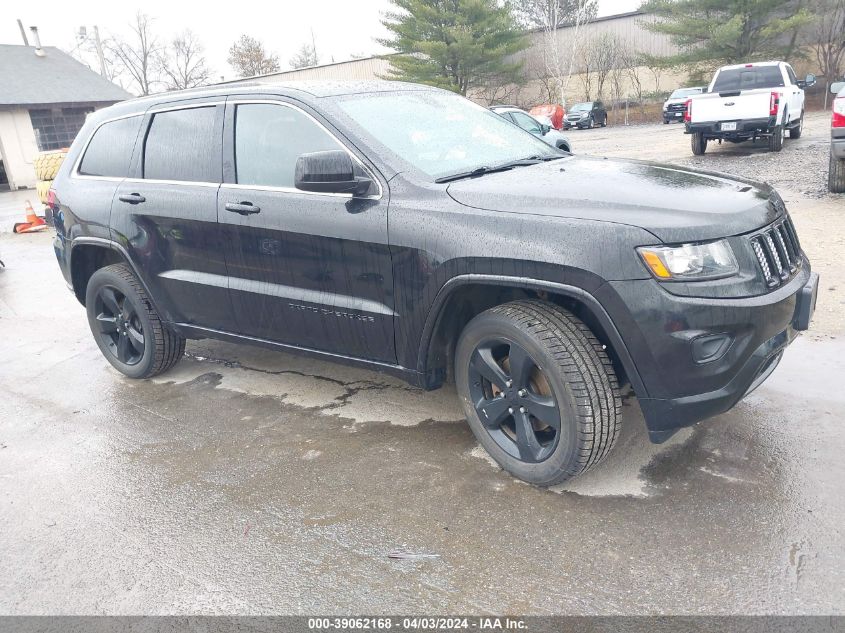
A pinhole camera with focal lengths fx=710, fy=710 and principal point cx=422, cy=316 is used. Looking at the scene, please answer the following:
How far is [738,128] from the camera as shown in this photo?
13719mm

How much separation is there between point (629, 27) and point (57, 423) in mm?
41714

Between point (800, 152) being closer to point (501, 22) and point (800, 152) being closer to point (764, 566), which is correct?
point (764, 566)

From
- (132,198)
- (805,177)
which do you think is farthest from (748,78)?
(132,198)

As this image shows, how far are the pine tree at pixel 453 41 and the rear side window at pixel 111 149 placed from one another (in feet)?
113

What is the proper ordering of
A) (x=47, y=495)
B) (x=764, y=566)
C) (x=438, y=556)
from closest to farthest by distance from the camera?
(x=764, y=566), (x=438, y=556), (x=47, y=495)

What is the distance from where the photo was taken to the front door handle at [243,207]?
385 centimetres

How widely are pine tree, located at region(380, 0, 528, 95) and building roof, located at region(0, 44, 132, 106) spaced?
15408mm

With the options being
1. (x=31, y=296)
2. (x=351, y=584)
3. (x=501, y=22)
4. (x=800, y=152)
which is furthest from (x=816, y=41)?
(x=351, y=584)

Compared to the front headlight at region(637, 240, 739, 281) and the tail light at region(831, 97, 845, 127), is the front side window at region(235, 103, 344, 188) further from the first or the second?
the tail light at region(831, 97, 845, 127)

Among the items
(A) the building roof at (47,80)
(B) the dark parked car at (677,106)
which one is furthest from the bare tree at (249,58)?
(B) the dark parked car at (677,106)

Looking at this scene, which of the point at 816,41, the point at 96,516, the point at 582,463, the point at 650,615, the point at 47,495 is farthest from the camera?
the point at 816,41

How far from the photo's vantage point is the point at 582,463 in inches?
120

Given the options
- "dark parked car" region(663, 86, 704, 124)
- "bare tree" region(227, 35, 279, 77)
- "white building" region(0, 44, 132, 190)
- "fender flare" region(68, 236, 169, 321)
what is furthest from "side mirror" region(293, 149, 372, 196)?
"bare tree" region(227, 35, 279, 77)

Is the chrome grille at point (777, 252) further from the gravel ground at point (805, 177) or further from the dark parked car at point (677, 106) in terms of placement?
the dark parked car at point (677, 106)
